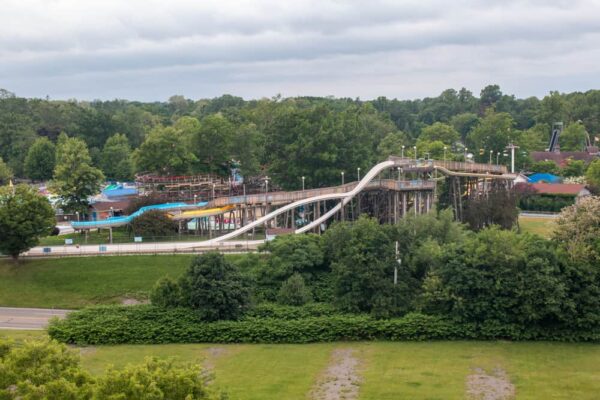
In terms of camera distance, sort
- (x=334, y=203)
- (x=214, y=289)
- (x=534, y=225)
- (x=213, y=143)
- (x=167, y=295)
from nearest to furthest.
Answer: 1. (x=214, y=289)
2. (x=167, y=295)
3. (x=334, y=203)
4. (x=534, y=225)
5. (x=213, y=143)

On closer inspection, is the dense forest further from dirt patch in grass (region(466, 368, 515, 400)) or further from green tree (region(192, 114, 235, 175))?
dirt patch in grass (region(466, 368, 515, 400))

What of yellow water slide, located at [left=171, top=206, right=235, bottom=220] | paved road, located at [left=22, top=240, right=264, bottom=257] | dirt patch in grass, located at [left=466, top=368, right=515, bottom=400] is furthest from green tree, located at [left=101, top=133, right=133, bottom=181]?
dirt patch in grass, located at [left=466, top=368, right=515, bottom=400]

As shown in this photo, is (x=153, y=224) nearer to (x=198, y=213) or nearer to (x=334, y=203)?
(x=198, y=213)

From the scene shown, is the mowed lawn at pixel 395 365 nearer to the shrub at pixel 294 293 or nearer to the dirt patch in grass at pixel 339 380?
the dirt patch in grass at pixel 339 380

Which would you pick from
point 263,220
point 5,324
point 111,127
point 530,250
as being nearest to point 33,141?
point 111,127

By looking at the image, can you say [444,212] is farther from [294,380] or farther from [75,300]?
[75,300]

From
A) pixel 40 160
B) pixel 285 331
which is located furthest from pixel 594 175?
pixel 40 160
